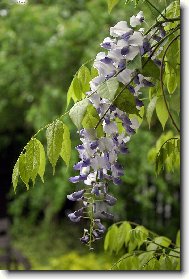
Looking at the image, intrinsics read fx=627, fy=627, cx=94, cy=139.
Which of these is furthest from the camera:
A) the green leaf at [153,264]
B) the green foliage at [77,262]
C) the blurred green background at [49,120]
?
the blurred green background at [49,120]

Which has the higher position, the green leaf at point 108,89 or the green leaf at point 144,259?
the green leaf at point 108,89

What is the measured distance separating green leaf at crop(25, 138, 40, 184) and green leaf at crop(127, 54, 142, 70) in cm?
19

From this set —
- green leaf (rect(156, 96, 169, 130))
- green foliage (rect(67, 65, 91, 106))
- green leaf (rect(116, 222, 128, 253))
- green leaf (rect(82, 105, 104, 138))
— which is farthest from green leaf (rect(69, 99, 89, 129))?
green leaf (rect(116, 222, 128, 253))

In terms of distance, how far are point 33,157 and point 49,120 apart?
1.49 m

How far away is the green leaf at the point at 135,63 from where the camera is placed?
35.6 inches

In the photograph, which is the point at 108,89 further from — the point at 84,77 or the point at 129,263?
the point at 129,263

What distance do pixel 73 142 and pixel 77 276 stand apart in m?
1.09

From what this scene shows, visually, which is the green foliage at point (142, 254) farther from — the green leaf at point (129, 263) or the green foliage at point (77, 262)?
the green foliage at point (77, 262)

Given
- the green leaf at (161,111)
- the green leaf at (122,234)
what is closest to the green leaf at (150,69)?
the green leaf at (161,111)

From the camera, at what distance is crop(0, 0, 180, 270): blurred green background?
2172 millimetres

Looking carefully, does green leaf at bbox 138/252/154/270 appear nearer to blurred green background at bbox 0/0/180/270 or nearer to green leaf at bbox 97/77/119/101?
green leaf at bbox 97/77/119/101

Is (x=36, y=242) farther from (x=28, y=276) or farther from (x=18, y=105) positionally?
(x=28, y=276)

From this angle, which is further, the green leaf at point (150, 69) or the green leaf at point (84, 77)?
the green leaf at point (84, 77)

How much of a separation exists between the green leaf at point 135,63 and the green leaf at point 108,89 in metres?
0.03
